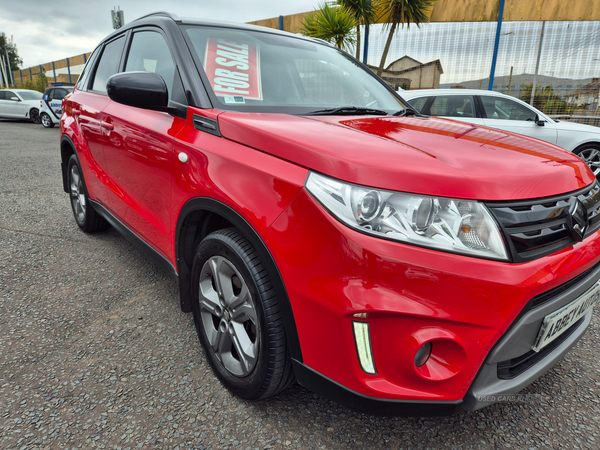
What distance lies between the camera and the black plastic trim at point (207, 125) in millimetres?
1698

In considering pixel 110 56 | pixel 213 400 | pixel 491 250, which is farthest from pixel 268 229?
pixel 110 56

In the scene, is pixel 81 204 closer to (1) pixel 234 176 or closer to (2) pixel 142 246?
(2) pixel 142 246

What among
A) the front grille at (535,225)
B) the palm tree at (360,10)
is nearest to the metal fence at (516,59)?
the palm tree at (360,10)

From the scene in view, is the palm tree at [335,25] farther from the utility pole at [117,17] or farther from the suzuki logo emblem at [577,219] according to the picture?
the suzuki logo emblem at [577,219]

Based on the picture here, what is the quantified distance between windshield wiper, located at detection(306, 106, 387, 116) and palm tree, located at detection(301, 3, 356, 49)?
29.9 ft

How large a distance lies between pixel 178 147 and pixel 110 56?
6.08 ft

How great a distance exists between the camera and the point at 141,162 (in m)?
2.24

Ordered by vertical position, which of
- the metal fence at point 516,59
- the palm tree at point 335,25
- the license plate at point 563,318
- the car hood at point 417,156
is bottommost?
the license plate at point 563,318

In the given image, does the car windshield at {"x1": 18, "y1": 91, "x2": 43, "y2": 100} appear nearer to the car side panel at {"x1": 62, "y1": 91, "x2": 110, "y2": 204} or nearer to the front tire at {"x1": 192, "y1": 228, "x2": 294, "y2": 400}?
the car side panel at {"x1": 62, "y1": 91, "x2": 110, "y2": 204}

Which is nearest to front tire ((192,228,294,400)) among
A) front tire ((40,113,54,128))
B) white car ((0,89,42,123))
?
front tire ((40,113,54,128))

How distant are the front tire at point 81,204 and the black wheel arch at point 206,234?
1959 mm

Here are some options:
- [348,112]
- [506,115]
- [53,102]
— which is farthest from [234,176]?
[53,102]

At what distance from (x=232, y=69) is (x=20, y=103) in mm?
19702

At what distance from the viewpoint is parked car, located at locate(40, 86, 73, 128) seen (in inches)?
586
